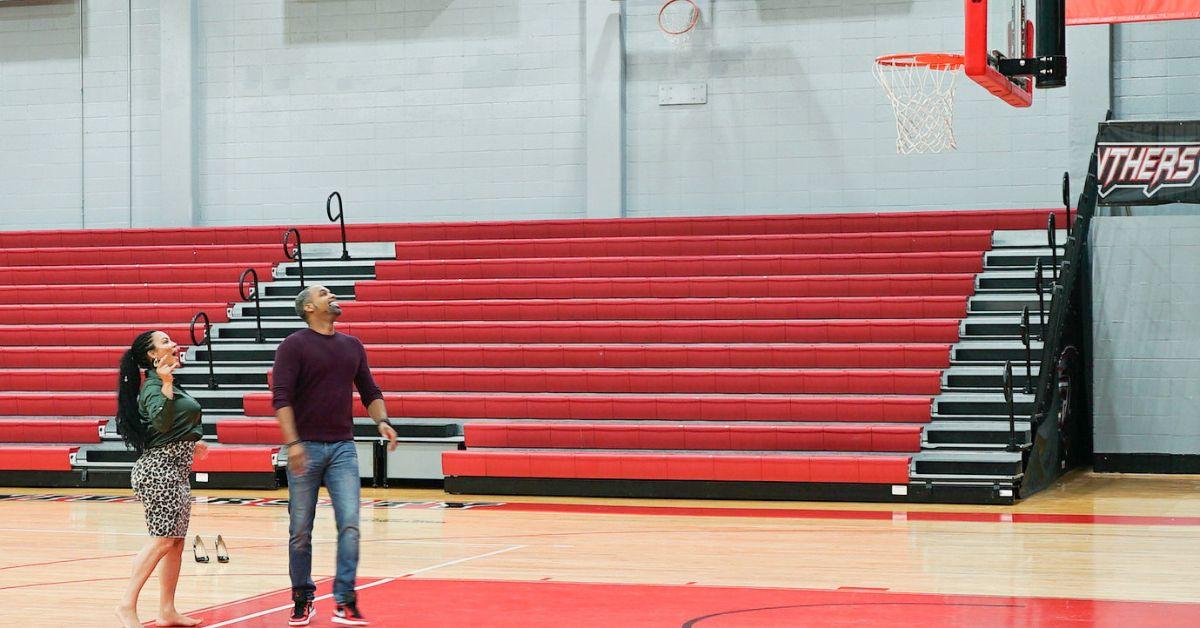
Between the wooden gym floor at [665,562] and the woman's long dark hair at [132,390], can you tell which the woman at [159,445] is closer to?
the woman's long dark hair at [132,390]

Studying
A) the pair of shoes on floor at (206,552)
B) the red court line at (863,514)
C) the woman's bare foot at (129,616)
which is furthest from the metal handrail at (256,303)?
the woman's bare foot at (129,616)

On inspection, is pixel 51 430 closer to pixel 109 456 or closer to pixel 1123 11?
pixel 109 456

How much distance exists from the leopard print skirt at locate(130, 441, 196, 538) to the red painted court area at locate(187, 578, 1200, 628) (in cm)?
49

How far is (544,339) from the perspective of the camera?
12.9 meters

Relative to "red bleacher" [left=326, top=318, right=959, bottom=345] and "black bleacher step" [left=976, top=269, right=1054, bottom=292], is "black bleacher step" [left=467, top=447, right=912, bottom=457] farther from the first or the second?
"black bleacher step" [left=976, top=269, right=1054, bottom=292]

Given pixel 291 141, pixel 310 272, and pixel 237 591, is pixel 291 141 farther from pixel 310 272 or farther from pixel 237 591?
pixel 237 591

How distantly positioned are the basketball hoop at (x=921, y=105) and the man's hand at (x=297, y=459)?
372 inches

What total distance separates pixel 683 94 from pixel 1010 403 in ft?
20.5

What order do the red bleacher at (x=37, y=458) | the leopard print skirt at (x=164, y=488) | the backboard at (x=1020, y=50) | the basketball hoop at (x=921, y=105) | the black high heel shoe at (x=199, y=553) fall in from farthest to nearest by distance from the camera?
the basketball hoop at (x=921, y=105) → the red bleacher at (x=37, y=458) → the backboard at (x=1020, y=50) → the black high heel shoe at (x=199, y=553) → the leopard print skirt at (x=164, y=488)

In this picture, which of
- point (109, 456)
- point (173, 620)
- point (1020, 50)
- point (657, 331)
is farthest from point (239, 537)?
point (1020, 50)

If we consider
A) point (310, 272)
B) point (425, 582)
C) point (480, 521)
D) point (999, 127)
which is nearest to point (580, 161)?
point (310, 272)

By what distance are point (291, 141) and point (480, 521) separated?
8198 mm

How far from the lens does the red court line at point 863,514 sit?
919cm

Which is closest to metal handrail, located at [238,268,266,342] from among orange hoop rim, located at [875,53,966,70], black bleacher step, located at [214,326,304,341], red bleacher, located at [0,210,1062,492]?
black bleacher step, located at [214,326,304,341]
